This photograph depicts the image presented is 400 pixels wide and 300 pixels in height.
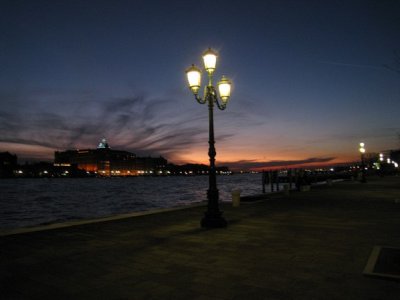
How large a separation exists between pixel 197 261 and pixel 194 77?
6.66 m

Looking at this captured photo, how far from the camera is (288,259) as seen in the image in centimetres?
768

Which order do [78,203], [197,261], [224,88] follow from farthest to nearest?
[78,203] < [224,88] < [197,261]

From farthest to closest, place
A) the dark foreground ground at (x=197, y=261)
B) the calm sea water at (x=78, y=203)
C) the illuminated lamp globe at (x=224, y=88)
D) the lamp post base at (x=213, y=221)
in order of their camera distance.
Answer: the calm sea water at (x=78, y=203), the illuminated lamp globe at (x=224, y=88), the lamp post base at (x=213, y=221), the dark foreground ground at (x=197, y=261)

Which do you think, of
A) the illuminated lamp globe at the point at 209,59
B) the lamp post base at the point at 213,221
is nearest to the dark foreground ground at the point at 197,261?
the lamp post base at the point at 213,221

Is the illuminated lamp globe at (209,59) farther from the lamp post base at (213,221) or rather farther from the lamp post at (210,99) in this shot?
the lamp post base at (213,221)

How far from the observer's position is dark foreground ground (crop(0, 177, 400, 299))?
5855mm

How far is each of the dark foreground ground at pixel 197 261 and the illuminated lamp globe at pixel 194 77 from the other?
489 centimetres

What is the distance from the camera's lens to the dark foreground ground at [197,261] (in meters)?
5.86

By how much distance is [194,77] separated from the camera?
1213 cm

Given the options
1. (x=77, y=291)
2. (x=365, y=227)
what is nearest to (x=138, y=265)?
(x=77, y=291)

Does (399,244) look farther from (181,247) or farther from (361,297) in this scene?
(181,247)

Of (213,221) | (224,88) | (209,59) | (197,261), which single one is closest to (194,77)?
(209,59)

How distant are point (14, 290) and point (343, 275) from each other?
19.1 ft

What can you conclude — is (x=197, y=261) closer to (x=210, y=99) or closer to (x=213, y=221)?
(x=213, y=221)
